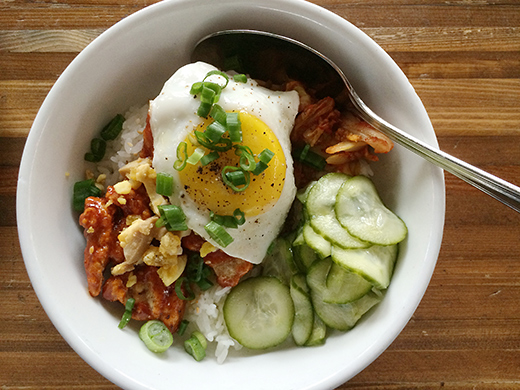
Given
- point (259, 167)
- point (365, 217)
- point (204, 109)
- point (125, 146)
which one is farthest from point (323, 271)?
point (125, 146)

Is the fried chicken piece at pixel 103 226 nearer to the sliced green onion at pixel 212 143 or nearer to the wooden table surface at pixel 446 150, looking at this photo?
the sliced green onion at pixel 212 143

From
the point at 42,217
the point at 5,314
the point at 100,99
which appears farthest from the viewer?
the point at 5,314

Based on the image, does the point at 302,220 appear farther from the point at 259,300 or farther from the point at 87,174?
the point at 87,174

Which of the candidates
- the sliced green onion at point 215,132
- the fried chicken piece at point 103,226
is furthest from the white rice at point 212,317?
the sliced green onion at point 215,132

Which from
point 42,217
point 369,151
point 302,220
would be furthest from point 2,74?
point 369,151

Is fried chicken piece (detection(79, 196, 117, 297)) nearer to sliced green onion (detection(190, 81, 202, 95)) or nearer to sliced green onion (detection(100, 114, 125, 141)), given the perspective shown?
sliced green onion (detection(100, 114, 125, 141))
